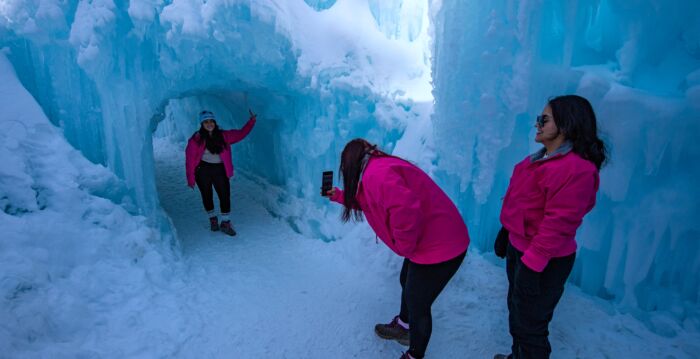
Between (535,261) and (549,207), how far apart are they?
25 centimetres

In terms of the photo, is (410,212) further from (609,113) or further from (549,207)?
(609,113)

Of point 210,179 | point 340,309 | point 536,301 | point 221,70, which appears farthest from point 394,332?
point 221,70

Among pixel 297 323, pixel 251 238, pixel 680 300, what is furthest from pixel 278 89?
pixel 680 300

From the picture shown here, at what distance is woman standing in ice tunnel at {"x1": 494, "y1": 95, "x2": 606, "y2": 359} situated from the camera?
5.38 ft

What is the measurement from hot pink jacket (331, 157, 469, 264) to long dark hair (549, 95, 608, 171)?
0.65 m

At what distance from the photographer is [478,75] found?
132 inches

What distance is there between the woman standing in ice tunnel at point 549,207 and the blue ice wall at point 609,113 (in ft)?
3.90

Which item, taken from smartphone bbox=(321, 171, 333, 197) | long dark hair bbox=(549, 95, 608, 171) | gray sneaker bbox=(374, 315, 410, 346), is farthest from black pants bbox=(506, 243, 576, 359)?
smartphone bbox=(321, 171, 333, 197)

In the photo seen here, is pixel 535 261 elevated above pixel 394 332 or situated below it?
above

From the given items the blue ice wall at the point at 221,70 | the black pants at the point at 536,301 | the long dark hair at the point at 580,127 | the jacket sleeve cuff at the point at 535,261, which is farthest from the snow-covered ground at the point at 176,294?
the long dark hair at the point at 580,127

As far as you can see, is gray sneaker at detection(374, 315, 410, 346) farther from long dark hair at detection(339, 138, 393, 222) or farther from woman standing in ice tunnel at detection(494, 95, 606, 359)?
long dark hair at detection(339, 138, 393, 222)

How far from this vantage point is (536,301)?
72.9 inches

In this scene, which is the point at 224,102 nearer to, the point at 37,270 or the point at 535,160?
the point at 37,270

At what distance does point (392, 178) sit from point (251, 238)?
10.3 ft
